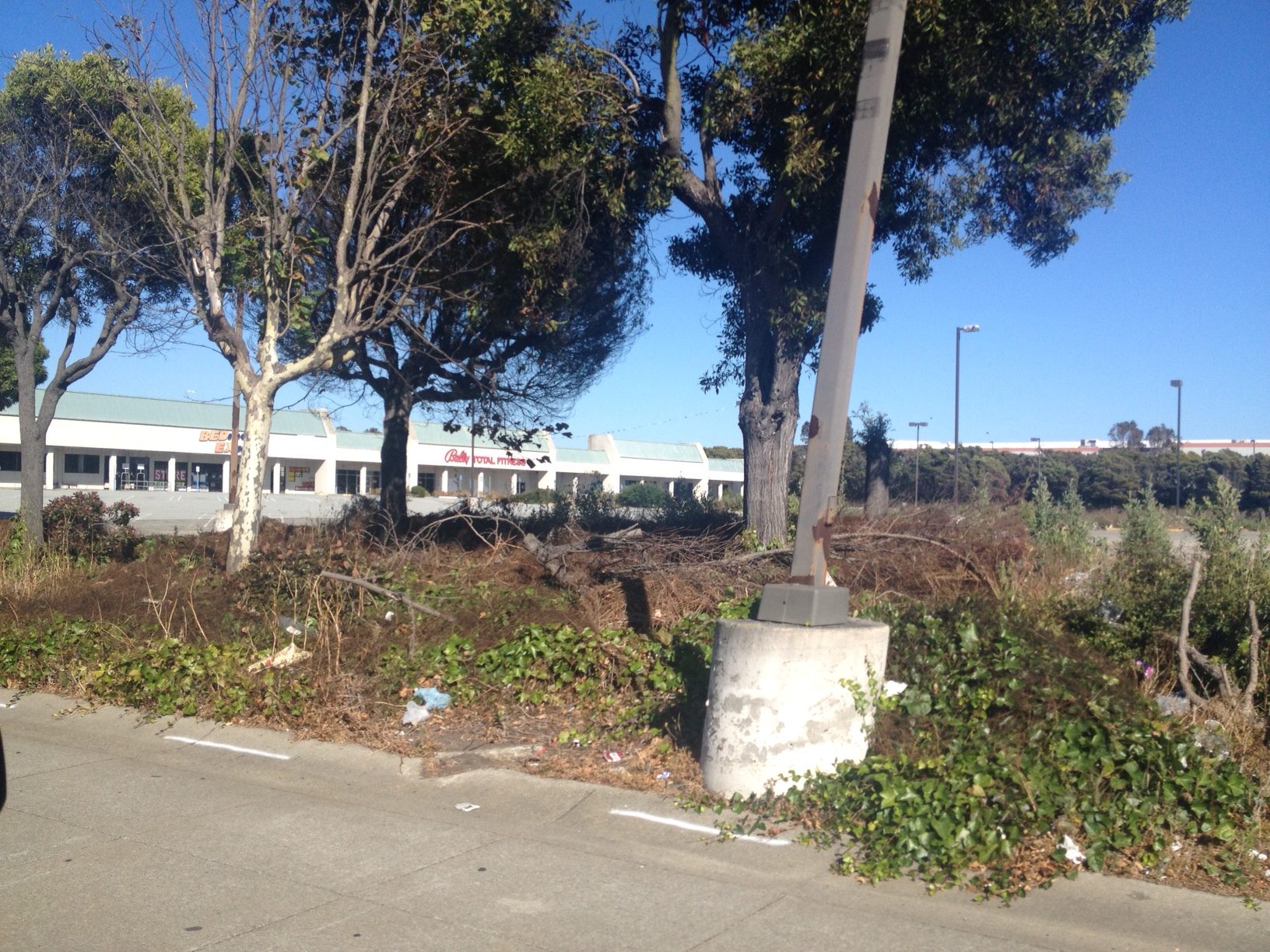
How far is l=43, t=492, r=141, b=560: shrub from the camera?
15.0 m

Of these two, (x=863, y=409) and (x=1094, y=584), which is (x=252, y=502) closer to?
(x=1094, y=584)

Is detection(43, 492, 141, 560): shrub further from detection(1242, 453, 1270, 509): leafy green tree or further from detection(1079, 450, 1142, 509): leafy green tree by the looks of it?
detection(1079, 450, 1142, 509): leafy green tree

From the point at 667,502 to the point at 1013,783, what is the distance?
14670mm

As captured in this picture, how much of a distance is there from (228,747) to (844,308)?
5387mm

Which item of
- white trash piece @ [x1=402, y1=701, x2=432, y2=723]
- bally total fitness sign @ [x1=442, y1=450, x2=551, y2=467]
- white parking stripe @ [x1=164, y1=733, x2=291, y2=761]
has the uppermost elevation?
bally total fitness sign @ [x1=442, y1=450, x2=551, y2=467]

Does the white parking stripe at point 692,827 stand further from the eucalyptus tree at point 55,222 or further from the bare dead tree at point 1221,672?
the eucalyptus tree at point 55,222

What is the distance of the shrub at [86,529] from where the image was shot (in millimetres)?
15008

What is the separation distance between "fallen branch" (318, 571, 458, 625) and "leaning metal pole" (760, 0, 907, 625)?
4.06 metres

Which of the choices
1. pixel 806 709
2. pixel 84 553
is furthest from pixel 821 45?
pixel 84 553

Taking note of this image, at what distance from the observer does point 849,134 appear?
12320 mm

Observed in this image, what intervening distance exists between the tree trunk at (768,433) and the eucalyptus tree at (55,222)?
27.9 feet

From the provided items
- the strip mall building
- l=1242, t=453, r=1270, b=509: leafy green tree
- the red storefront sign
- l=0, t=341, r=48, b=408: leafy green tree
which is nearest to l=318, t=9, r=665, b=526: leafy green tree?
l=0, t=341, r=48, b=408: leafy green tree

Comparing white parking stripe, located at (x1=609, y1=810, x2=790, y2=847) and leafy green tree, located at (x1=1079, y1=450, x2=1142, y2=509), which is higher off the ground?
leafy green tree, located at (x1=1079, y1=450, x2=1142, y2=509)

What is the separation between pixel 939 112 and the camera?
11.8 meters
